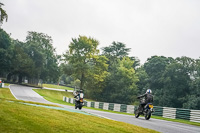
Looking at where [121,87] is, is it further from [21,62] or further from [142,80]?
[21,62]

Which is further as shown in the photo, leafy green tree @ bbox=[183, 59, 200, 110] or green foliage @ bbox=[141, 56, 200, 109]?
green foliage @ bbox=[141, 56, 200, 109]

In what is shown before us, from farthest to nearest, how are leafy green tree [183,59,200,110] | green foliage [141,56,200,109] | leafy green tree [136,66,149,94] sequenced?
leafy green tree [136,66,149,94]
green foliage [141,56,200,109]
leafy green tree [183,59,200,110]

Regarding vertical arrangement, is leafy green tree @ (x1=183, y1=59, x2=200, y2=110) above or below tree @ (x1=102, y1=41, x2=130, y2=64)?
below

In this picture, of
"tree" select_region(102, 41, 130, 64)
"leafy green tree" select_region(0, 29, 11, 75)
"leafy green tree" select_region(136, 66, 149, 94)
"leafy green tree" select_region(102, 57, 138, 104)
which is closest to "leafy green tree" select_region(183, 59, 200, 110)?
"leafy green tree" select_region(136, 66, 149, 94)

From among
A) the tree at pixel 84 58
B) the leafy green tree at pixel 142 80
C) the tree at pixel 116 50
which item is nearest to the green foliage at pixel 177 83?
the leafy green tree at pixel 142 80

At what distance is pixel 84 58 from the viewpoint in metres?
58.0

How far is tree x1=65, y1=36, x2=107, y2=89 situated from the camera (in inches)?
2255

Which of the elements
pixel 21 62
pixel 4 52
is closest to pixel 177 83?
pixel 21 62

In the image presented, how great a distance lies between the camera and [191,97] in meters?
47.3

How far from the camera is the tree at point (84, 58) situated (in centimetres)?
5728

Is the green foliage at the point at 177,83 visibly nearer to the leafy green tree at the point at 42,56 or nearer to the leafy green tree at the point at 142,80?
the leafy green tree at the point at 142,80

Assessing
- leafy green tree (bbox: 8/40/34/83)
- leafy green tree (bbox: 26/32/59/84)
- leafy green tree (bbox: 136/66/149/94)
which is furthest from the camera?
leafy green tree (bbox: 26/32/59/84)

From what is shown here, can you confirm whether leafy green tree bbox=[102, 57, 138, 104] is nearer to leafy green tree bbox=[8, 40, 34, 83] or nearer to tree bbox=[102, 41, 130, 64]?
tree bbox=[102, 41, 130, 64]

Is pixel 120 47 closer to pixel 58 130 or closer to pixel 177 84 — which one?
pixel 177 84
